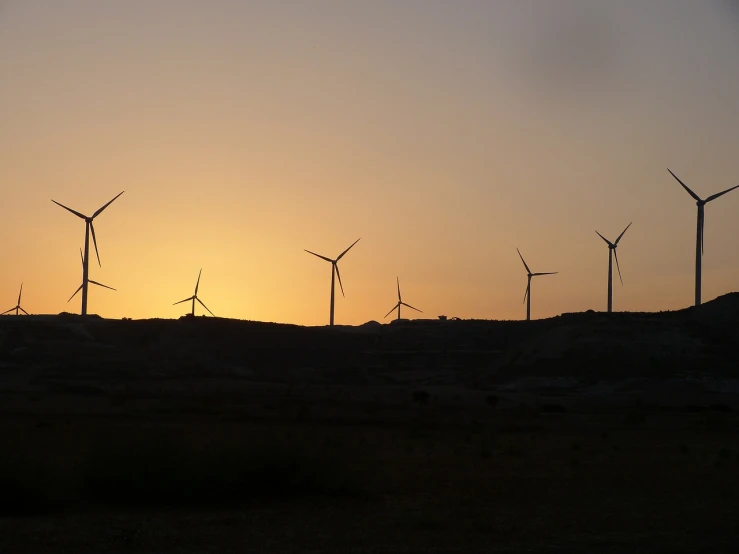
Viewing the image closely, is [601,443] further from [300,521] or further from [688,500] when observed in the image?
[300,521]

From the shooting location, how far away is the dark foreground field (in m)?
25.1

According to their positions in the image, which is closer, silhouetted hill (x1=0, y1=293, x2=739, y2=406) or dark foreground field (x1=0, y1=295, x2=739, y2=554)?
Result: dark foreground field (x1=0, y1=295, x2=739, y2=554)

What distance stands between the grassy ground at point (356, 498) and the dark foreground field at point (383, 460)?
0.07 metres

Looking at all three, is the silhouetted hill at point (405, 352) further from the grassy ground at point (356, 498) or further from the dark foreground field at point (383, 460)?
the grassy ground at point (356, 498)

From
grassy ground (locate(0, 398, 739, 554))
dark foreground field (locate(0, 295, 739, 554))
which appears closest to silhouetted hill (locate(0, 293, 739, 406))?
dark foreground field (locate(0, 295, 739, 554))

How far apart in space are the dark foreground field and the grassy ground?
0.07m

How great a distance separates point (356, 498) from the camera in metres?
30.9

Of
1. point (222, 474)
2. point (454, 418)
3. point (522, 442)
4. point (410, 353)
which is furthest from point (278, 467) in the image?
point (410, 353)

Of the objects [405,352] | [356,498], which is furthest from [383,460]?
[405,352]

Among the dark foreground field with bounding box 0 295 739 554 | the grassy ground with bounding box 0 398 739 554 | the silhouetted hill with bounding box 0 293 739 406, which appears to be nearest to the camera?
the grassy ground with bounding box 0 398 739 554

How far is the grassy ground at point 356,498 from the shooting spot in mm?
24047

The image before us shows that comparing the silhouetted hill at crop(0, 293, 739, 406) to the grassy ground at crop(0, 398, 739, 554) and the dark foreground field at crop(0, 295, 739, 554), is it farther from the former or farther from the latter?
the grassy ground at crop(0, 398, 739, 554)

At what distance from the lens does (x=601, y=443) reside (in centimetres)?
5181

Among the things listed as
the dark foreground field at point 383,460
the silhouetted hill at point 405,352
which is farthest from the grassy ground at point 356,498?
the silhouetted hill at point 405,352
